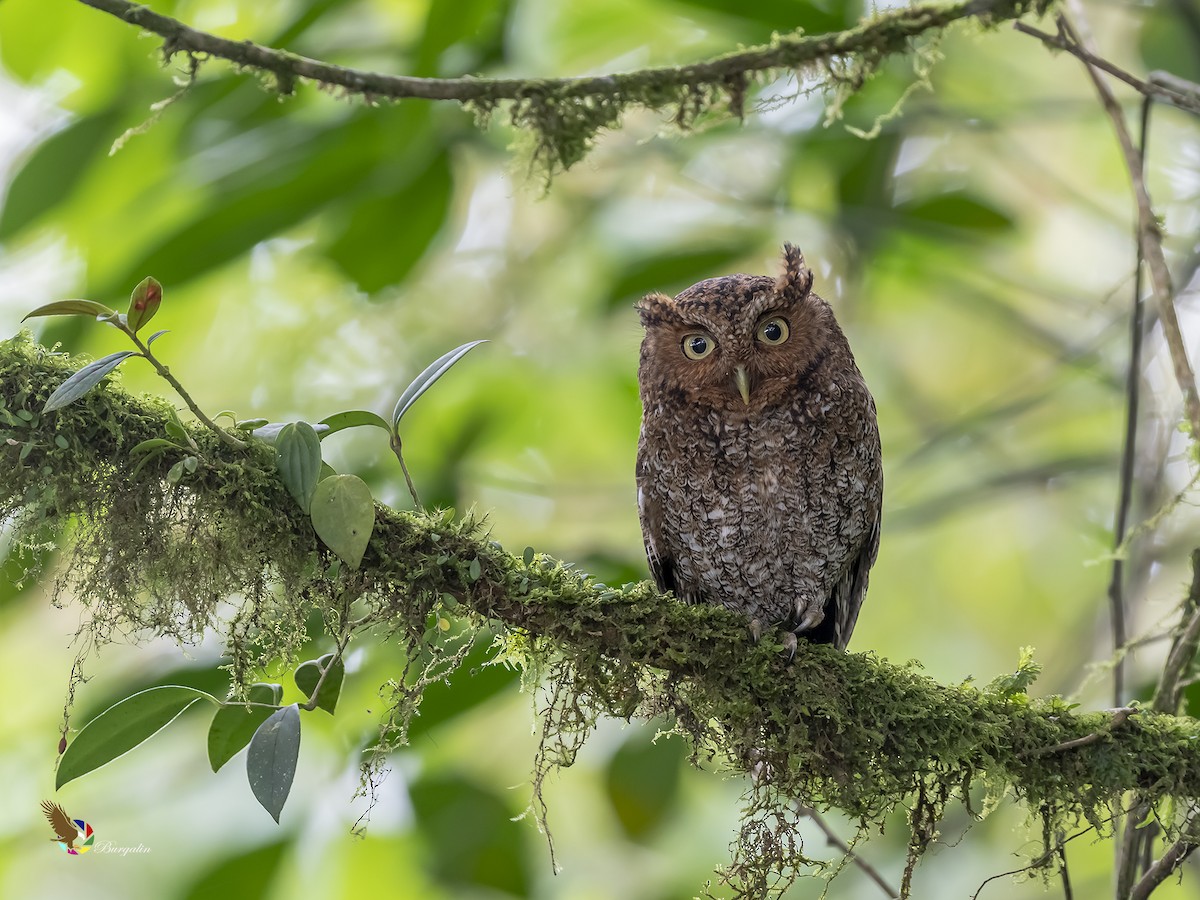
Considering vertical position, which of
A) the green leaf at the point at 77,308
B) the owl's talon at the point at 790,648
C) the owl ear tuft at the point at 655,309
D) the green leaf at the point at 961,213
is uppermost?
the green leaf at the point at 961,213

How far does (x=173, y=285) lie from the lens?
2670 mm

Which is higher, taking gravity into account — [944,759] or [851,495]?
[851,495]

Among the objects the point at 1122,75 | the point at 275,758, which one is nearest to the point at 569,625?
the point at 275,758

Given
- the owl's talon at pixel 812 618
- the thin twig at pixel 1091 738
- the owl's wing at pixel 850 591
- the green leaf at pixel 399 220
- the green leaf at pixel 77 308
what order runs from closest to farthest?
the green leaf at pixel 77 308 < the thin twig at pixel 1091 738 < the owl's talon at pixel 812 618 < the owl's wing at pixel 850 591 < the green leaf at pixel 399 220

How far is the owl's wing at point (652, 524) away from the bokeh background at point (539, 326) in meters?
0.12

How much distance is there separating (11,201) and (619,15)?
2027 millimetres

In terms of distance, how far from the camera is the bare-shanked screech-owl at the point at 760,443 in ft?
7.03

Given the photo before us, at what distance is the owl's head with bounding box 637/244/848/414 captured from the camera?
2.13 m

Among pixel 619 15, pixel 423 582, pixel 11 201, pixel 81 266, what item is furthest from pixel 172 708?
pixel 619 15

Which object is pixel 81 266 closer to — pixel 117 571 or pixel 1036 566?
pixel 117 571

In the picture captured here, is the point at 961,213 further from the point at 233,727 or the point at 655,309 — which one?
the point at 233,727

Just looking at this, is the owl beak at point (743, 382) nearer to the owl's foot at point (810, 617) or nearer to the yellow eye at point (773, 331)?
the yellow eye at point (773, 331)

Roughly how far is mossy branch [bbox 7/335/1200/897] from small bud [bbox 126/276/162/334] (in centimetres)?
19

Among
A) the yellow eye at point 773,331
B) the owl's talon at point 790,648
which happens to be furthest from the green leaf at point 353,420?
the yellow eye at point 773,331
